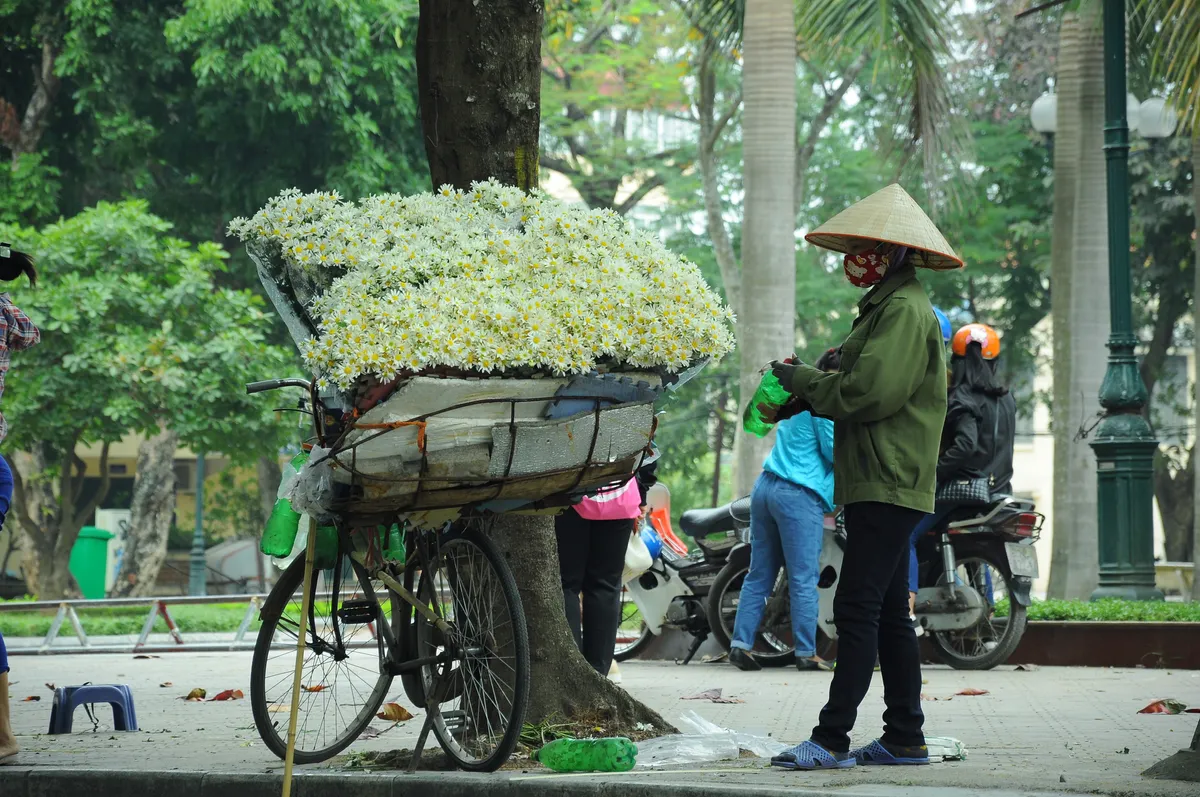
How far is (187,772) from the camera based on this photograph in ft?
17.9

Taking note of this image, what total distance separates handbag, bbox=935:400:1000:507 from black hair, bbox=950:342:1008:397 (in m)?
0.58

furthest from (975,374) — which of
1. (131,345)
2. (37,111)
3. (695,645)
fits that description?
(37,111)

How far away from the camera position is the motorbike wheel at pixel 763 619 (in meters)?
10.9

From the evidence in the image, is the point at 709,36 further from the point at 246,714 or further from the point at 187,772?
the point at 187,772

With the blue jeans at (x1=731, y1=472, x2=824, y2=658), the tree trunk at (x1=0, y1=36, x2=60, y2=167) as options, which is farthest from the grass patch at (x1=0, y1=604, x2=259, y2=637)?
the blue jeans at (x1=731, y1=472, x2=824, y2=658)

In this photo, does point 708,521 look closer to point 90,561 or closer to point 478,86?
point 478,86

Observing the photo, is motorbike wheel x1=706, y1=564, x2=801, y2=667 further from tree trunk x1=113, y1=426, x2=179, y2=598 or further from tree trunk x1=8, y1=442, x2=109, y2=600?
tree trunk x1=113, y1=426, x2=179, y2=598

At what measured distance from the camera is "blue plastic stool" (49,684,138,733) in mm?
7148

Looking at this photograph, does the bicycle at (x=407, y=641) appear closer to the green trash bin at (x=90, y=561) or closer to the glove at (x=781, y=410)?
the glove at (x=781, y=410)

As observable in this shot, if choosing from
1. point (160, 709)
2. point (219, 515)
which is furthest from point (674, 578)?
point (219, 515)

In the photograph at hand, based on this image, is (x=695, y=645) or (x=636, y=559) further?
(x=695, y=645)

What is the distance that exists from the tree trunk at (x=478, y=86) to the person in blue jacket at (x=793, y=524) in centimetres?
410

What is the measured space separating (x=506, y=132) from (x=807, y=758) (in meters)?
2.74

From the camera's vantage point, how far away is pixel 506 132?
6.38m
